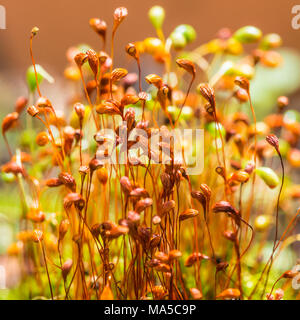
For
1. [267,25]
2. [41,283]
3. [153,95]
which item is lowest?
[41,283]

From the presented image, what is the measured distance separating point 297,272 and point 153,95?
16.5 inches

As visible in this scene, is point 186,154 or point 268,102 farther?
point 268,102

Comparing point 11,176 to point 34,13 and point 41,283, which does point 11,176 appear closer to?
point 41,283

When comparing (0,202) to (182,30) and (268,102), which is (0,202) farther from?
(268,102)

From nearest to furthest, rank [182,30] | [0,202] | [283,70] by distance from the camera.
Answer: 1. [182,30]
2. [0,202]
3. [283,70]

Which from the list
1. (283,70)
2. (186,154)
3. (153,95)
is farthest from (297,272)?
(283,70)

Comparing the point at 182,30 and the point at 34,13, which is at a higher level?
the point at 34,13

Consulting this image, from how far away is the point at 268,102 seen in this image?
1.76 meters

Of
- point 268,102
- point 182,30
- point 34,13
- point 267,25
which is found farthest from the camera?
point 267,25
